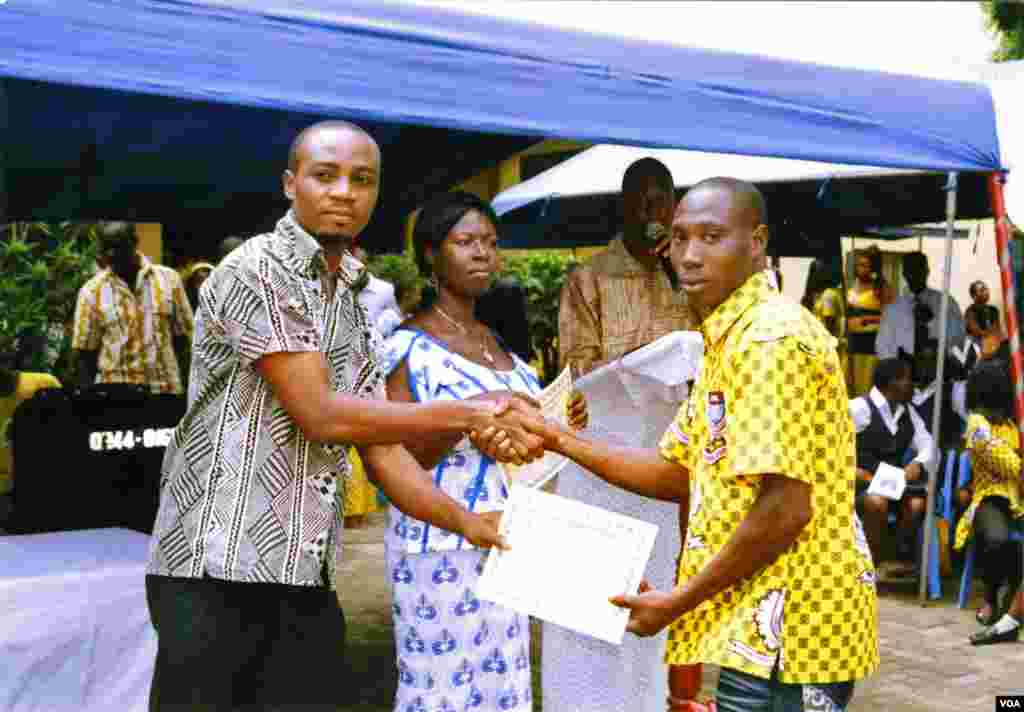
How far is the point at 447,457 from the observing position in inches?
134

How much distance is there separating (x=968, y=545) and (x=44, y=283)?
6.60 metres

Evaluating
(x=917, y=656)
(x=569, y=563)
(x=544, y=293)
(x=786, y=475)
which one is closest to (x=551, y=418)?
(x=569, y=563)

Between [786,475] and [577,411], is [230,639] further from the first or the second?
[577,411]

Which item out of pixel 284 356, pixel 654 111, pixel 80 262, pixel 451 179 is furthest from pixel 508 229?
pixel 284 356

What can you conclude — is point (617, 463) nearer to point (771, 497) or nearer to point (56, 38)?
point (771, 497)

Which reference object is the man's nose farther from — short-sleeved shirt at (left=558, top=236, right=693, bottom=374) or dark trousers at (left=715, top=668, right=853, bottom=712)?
short-sleeved shirt at (left=558, top=236, right=693, bottom=374)

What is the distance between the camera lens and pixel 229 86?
3.30m

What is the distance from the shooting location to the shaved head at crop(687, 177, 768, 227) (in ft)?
8.63

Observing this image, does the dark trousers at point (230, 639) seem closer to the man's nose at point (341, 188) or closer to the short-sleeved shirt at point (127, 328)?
the man's nose at point (341, 188)

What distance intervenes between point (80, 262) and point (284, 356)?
7533 millimetres

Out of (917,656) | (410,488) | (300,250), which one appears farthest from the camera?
(917,656)

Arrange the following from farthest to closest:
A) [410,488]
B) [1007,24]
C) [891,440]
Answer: [1007,24]
[891,440]
[410,488]

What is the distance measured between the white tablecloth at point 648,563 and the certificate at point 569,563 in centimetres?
166

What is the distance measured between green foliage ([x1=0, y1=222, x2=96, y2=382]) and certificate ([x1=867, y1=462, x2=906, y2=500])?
514cm
